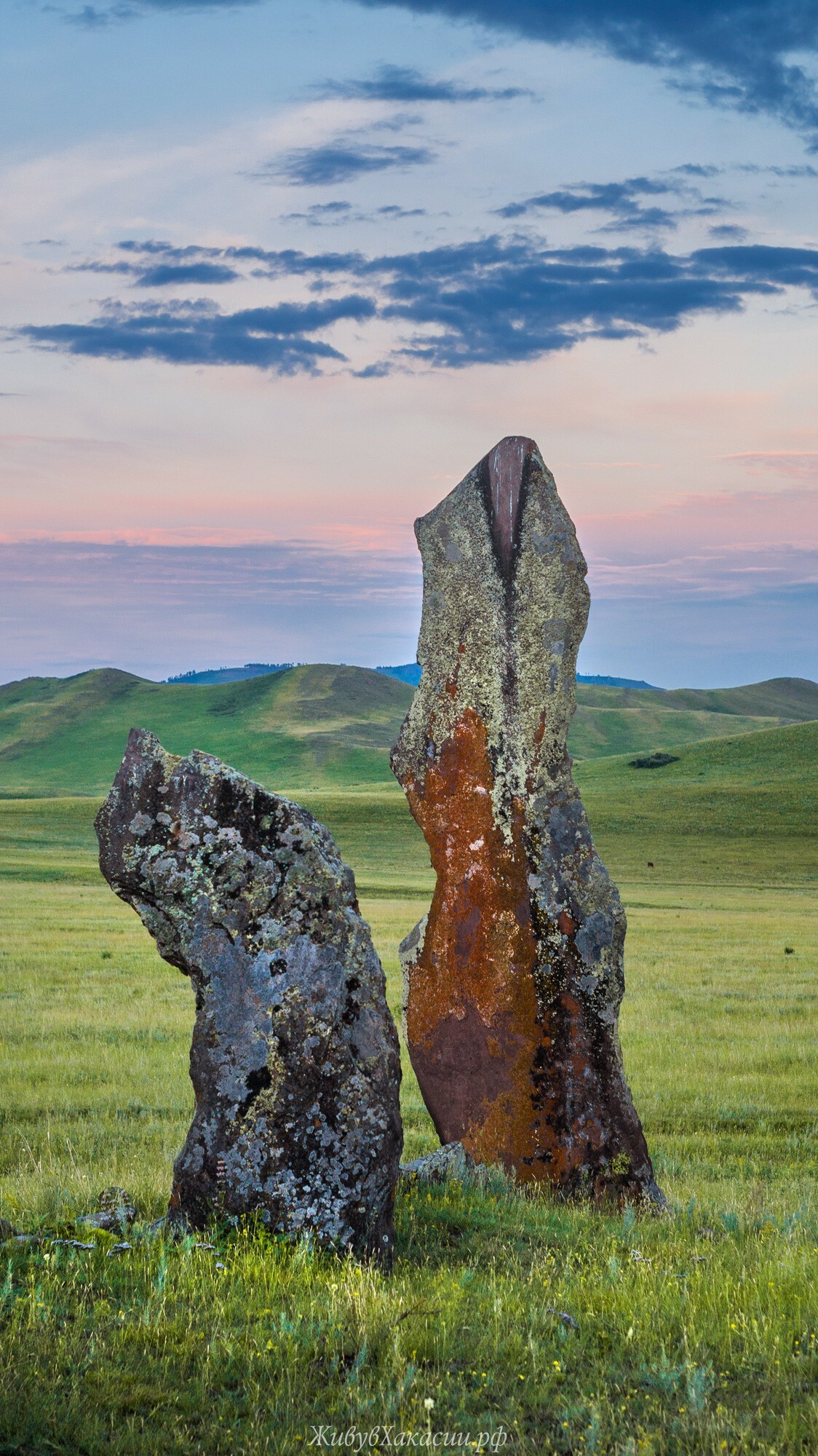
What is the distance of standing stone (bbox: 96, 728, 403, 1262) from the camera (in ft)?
23.5

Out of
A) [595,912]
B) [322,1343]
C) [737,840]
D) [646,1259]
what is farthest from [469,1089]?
[737,840]

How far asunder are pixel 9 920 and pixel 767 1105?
25122mm

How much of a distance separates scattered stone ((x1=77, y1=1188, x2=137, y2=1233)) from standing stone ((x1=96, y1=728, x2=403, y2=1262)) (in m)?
0.34

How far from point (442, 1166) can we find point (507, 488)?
275 inches

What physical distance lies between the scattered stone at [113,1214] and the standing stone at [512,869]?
3.82 m

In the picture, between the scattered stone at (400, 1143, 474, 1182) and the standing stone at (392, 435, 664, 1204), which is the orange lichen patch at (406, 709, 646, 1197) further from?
the scattered stone at (400, 1143, 474, 1182)

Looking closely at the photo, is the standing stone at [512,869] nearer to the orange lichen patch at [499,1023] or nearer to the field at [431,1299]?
the orange lichen patch at [499,1023]

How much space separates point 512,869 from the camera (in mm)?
11297

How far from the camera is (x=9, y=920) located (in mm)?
34000

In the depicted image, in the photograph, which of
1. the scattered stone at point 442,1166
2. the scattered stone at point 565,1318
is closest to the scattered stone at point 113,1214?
the scattered stone at point 442,1166

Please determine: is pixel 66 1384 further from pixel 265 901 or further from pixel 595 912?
pixel 595 912

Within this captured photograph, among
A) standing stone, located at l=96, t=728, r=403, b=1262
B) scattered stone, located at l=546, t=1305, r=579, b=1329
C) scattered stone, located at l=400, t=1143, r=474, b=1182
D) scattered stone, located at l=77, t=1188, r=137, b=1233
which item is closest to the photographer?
scattered stone, located at l=546, t=1305, r=579, b=1329

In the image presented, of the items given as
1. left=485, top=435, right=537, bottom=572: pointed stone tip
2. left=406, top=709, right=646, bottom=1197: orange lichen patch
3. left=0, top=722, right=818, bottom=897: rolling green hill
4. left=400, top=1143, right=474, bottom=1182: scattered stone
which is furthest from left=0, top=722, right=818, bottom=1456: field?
left=0, top=722, right=818, bottom=897: rolling green hill

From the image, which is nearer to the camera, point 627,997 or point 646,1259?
point 646,1259
